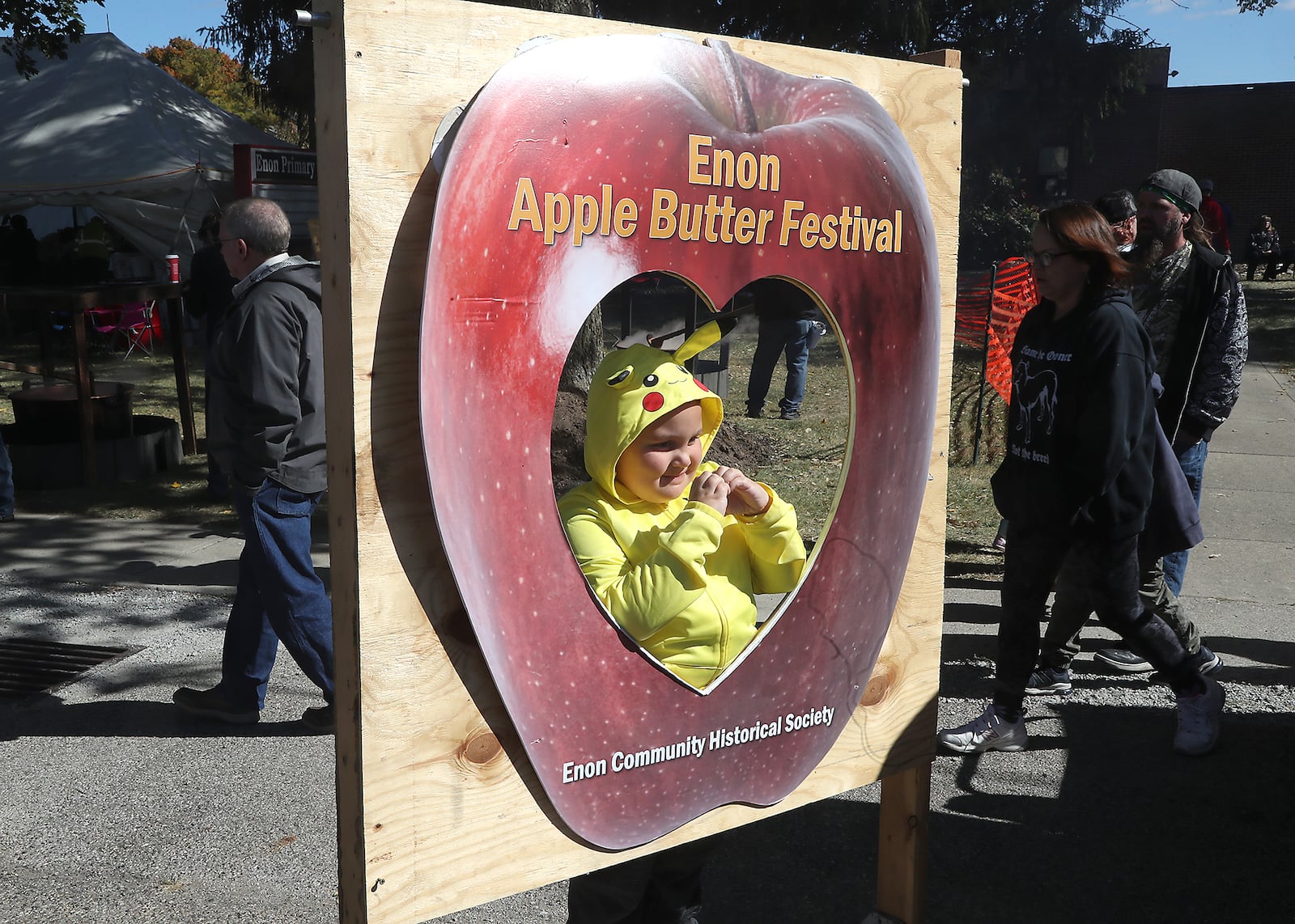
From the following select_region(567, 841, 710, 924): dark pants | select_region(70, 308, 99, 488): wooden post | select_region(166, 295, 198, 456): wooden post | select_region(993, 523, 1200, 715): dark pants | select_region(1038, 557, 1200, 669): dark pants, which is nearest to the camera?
select_region(567, 841, 710, 924): dark pants

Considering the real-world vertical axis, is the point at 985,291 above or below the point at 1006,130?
below

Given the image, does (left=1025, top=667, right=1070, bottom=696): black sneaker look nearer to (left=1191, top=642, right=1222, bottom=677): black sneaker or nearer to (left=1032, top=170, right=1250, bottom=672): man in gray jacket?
(left=1032, top=170, right=1250, bottom=672): man in gray jacket

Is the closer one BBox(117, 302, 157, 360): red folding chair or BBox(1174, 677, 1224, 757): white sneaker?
BBox(1174, 677, 1224, 757): white sneaker

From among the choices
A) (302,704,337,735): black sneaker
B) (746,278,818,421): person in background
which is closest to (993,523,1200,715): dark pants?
(302,704,337,735): black sneaker

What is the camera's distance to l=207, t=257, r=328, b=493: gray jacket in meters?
3.73

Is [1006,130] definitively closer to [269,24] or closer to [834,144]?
[269,24]

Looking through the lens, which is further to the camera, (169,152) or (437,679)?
(169,152)

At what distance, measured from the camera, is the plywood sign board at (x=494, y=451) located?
1.62m

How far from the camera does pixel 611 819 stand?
6.57ft

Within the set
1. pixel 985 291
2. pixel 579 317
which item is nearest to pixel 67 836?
pixel 579 317

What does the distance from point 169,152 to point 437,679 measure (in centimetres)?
1607

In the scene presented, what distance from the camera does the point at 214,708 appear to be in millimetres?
4215

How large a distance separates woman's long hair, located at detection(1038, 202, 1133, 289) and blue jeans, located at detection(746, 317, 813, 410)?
5963mm

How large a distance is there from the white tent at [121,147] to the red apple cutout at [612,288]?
1476 cm
